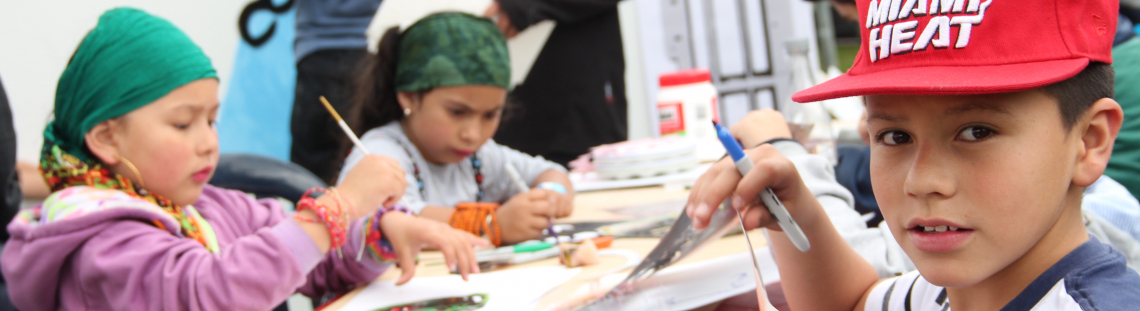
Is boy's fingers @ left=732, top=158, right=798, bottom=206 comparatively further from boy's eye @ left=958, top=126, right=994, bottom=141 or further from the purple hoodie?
the purple hoodie

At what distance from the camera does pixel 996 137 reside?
1.89 feet

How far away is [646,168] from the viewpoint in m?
1.92

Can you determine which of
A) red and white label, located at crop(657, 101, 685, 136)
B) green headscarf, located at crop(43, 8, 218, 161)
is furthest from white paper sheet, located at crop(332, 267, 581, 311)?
red and white label, located at crop(657, 101, 685, 136)

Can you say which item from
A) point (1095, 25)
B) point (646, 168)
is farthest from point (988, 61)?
point (646, 168)

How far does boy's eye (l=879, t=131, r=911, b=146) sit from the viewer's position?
24.8 inches

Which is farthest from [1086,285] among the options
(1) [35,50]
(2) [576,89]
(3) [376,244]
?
(1) [35,50]

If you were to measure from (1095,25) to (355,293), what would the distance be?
87 cm

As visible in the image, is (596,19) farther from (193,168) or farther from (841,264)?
(841,264)

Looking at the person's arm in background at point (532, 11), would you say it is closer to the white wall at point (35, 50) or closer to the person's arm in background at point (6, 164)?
the white wall at point (35, 50)

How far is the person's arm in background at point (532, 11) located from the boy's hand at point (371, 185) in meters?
1.42

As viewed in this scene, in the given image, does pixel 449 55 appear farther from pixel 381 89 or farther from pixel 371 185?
pixel 371 185

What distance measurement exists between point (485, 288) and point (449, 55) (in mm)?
882

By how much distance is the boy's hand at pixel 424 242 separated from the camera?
1.09 metres

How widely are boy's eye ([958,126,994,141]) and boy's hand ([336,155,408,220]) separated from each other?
793 mm
